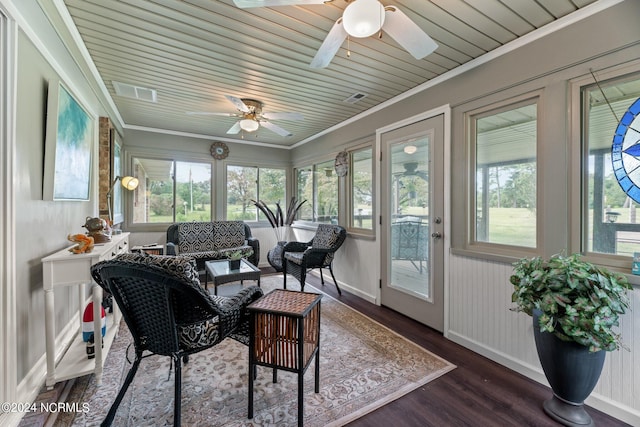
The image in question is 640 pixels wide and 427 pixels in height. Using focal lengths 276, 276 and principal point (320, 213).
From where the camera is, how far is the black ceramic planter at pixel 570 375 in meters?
1.59

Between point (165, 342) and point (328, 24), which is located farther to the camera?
point (328, 24)

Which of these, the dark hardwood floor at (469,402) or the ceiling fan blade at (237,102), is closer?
the dark hardwood floor at (469,402)

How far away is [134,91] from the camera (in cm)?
318

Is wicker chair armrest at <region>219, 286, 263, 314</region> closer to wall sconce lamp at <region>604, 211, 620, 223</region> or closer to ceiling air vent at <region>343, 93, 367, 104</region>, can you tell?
wall sconce lamp at <region>604, 211, 620, 223</region>

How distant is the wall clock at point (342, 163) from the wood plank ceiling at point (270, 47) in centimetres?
88

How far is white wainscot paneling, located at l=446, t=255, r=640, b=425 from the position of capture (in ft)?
5.43

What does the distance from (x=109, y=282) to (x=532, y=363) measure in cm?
291

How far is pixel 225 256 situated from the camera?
443 cm

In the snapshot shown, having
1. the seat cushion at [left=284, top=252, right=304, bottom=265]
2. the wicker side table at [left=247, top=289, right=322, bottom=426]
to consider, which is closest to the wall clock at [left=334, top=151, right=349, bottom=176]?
the seat cushion at [left=284, top=252, right=304, bottom=265]

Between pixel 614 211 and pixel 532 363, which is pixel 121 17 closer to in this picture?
pixel 614 211

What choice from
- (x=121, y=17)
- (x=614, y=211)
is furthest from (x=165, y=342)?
(x=614, y=211)

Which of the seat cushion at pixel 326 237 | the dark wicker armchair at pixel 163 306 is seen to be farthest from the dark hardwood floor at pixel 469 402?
the seat cushion at pixel 326 237

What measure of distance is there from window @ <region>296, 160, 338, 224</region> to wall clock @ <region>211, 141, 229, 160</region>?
1.52 meters

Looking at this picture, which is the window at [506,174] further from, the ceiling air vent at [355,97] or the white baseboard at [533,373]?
the ceiling air vent at [355,97]
